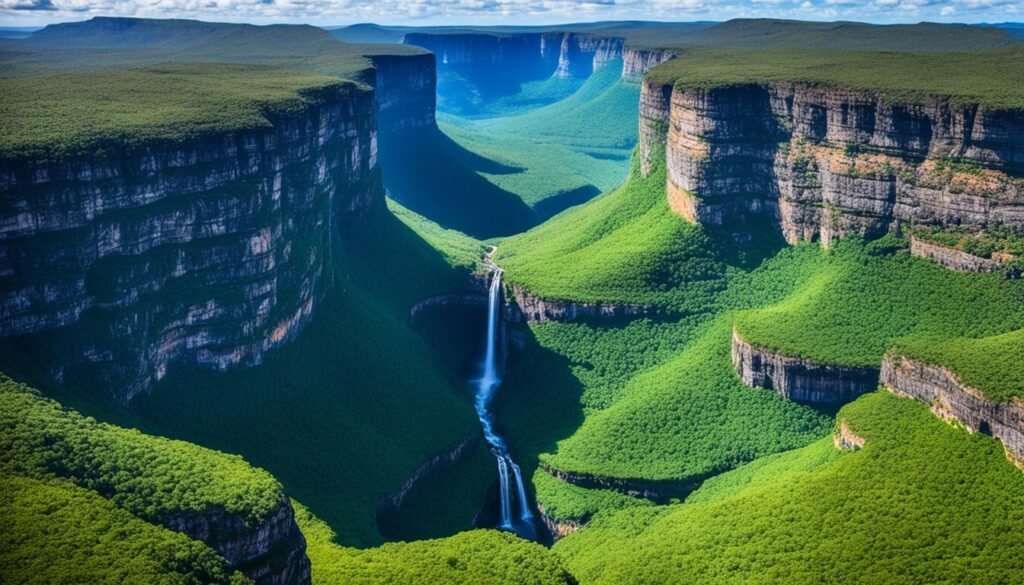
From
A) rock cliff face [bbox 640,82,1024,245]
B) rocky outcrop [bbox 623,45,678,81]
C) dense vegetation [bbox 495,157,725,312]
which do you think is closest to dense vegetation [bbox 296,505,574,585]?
dense vegetation [bbox 495,157,725,312]

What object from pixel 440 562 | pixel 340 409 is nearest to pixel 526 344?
pixel 340 409

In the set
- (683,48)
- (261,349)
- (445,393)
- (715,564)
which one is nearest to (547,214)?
(683,48)

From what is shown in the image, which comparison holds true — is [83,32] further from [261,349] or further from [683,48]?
[261,349]

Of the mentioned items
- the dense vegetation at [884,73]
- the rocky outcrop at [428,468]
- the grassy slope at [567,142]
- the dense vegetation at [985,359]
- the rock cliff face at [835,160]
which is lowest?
the grassy slope at [567,142]

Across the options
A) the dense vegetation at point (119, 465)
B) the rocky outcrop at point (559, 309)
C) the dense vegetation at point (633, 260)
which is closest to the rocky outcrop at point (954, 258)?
the dense vegetation at point (633, 260)

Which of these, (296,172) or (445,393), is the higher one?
(296,172)

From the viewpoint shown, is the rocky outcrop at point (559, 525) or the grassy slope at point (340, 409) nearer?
the grassy slope at point (340, 409)

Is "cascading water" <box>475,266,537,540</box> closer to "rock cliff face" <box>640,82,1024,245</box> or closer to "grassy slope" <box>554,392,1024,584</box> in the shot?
"grassy slope" <box>554,392,1024,584</box>

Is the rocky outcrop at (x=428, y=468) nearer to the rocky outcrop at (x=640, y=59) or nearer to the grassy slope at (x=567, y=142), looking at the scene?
the grassy slope at (x=567, y=142)
